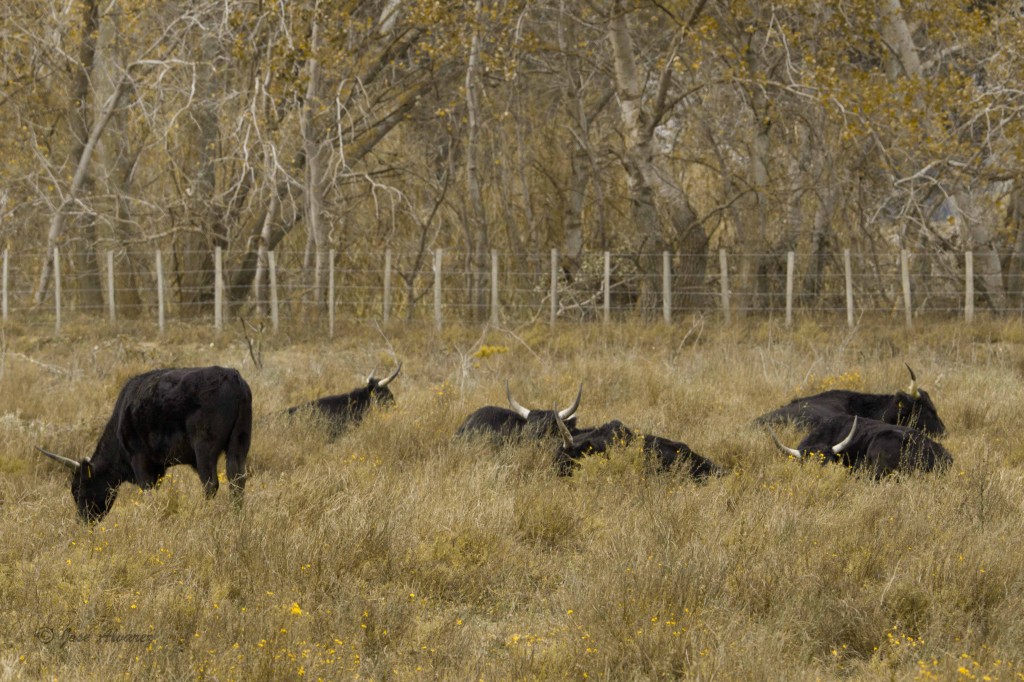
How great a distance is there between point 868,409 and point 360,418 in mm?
4395

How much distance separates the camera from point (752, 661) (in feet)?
16.5

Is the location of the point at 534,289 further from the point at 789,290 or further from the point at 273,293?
the point at 273,293

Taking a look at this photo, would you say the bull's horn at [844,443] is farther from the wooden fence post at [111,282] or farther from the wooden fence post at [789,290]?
the wooden fence post at [111,282]

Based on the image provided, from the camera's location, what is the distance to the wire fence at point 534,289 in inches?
794

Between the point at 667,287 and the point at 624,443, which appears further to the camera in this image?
the point at 667,287

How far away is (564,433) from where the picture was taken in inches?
351

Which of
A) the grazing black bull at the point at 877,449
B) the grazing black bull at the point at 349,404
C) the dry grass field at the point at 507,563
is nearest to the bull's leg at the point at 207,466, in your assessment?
the dry grass field at the point at 507,563

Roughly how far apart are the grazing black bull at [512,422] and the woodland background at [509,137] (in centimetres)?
880

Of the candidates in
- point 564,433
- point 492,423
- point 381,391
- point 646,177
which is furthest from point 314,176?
point 564,433

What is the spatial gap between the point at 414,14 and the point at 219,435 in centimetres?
1175

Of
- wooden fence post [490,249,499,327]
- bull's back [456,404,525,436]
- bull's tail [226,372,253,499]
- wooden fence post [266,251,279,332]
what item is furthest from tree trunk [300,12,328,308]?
bull's tail [226,372,253,499]

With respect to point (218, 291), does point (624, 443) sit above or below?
below

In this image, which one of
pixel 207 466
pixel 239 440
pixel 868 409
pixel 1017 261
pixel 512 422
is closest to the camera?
pixel 207 466

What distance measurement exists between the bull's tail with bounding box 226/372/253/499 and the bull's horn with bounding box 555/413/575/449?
2.27 meters
